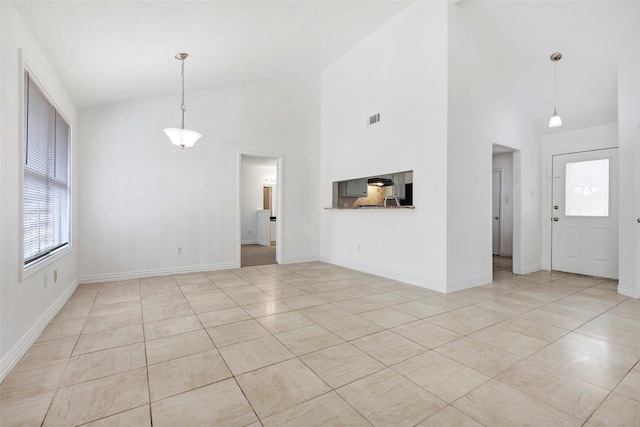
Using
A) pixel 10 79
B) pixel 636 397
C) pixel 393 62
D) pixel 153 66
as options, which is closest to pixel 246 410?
pixel 636 397

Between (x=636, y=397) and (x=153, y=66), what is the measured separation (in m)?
4.97

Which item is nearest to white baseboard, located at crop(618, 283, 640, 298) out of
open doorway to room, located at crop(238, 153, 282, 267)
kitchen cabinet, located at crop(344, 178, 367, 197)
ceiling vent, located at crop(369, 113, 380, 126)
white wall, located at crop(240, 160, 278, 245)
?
kitchen cabinet, located at crop(344, 178, 367, 197)

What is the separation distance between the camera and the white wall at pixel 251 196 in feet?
30.8

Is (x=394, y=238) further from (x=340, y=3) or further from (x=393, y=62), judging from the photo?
(x=340, y=3)

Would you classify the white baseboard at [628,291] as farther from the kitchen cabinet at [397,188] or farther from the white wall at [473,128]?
the kitchen cabinet at [397,188]

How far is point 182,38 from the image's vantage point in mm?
3049

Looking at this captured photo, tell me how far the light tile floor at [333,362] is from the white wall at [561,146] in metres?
1.71

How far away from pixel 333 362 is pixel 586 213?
200 inches

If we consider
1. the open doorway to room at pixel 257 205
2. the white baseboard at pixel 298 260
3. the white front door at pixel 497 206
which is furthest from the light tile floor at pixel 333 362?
the open doorway to room at pixel 257 205

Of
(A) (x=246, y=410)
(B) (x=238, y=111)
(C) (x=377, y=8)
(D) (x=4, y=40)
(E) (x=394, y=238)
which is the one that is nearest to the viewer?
(A) (x=246, y=410)

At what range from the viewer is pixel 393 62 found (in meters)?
4.34

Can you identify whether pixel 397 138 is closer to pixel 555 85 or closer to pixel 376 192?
pixel 376 192

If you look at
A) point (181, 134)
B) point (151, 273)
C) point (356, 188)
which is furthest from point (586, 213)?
point (151, 273)

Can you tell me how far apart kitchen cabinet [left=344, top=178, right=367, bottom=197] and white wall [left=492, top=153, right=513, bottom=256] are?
375 cm
